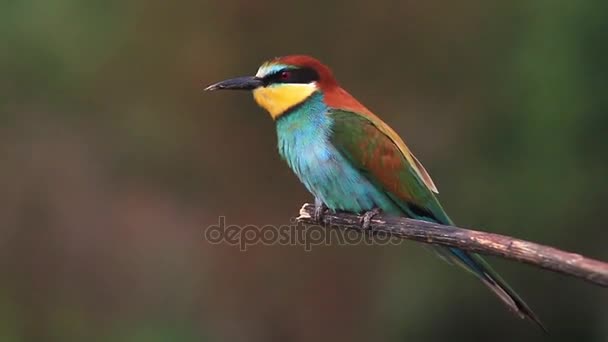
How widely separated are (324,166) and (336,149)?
0.19 feet

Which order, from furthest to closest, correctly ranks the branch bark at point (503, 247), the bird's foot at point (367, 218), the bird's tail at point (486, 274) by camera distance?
the bird's foot at point (367, 218), the bird's tail at point (486, 274), the branch bark at point (503, 247)

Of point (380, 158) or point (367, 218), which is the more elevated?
point (380, 158)

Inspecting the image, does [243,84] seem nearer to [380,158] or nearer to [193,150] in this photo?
[380,158]

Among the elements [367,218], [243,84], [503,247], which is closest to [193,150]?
[243,84]

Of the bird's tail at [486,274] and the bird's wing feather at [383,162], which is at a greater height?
the bird's wing feather at [383,162]

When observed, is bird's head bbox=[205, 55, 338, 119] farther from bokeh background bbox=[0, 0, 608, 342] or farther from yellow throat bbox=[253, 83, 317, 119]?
bokeh background bbox=[0, 0, 608, 342]

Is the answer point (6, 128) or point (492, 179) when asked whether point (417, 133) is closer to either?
point (492, 179)

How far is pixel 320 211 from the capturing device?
86.2 inches

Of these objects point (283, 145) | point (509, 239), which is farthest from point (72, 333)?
point (509, 239)

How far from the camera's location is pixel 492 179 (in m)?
3.17

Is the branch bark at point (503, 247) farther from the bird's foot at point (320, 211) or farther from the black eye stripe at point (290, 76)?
the black eye stripe at point (290, 76)

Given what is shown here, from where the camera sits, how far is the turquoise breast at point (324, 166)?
7.15 ft

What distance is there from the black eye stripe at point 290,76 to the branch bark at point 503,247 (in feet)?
1.58

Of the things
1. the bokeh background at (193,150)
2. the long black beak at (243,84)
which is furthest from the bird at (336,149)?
the bokeh background at (193,150)
